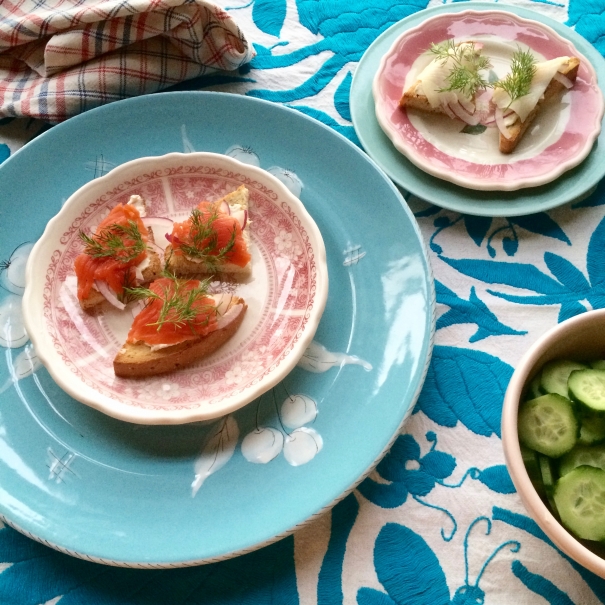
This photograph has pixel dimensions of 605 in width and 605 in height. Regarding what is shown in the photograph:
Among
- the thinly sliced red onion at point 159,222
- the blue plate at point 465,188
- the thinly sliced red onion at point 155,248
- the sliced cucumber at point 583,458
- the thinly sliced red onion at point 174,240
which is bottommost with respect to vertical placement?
the sliced cucumber at point 583,458

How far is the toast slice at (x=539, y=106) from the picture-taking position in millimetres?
1618

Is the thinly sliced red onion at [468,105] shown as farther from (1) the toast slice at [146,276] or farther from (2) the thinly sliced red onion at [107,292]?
(2) the thinly sliced red onion at [107,292]

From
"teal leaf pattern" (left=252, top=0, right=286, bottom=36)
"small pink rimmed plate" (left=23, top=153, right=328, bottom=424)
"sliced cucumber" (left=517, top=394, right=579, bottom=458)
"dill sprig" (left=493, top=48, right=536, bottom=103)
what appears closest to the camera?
"sliced cucumber" (left=517, top=394, right=579, bottom=458)

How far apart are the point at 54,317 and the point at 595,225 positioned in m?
1.46

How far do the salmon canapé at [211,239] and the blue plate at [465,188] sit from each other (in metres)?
0.49

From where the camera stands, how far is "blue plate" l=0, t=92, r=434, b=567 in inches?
47.5

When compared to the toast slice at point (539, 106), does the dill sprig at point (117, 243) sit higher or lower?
lower

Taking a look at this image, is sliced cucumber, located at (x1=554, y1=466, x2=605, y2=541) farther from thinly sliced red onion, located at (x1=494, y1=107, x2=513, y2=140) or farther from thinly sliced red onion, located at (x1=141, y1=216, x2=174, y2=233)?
thinly sliced red onion, located at (x1=141, y1=216, x2=174, y2=233)

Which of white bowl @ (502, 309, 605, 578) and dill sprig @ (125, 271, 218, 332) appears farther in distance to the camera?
dill sprig @ (125, 271, 218, 332)

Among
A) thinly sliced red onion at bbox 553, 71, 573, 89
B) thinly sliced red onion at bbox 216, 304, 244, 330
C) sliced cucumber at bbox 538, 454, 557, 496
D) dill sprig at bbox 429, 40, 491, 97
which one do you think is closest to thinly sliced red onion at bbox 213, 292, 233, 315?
thinly sliced red onion at bbox 216, 304, 244, 330

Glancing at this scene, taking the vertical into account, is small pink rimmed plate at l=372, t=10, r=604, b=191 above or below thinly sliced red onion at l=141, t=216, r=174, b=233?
above

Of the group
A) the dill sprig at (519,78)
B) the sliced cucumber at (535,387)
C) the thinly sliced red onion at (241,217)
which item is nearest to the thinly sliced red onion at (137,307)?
the thinly sliced red onion at (241,217)

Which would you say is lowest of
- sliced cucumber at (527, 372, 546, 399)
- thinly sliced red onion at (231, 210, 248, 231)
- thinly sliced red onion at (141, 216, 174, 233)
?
sliced cucumber at (527, 372, 546, 399)

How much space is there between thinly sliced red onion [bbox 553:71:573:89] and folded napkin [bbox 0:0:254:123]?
0.93 metres
